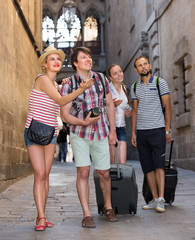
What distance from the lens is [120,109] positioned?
548cm

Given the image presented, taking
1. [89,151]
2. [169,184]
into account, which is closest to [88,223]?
[89,151]

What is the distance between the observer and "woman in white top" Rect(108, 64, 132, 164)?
5398 mm

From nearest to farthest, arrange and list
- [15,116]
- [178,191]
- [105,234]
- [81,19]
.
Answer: [105,234], [178,191], [15,116], [81,19]

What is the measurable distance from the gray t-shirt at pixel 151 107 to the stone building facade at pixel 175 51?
4.99m

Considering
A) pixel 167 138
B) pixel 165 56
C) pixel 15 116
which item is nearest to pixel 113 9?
pixel 165 56

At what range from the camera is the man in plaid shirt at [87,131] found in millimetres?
4281

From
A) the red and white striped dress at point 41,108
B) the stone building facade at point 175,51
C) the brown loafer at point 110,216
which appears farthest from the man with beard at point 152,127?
the stone building facade at point 175,51

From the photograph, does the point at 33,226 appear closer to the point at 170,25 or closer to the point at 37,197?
the point at 37,197

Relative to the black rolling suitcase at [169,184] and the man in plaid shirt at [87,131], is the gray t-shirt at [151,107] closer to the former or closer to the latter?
the black rolling suitcase at [169,184]

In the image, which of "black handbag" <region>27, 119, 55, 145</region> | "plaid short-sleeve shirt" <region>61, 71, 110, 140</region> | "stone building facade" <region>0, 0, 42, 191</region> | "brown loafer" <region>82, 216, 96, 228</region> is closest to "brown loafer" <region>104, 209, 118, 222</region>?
"brown loafer" <region>82, 216, 96, 228</region>

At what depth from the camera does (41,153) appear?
4164 millimetres

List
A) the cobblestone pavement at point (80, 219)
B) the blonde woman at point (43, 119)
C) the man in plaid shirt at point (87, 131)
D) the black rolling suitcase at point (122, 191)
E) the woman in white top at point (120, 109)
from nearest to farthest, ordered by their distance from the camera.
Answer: the cobblestone pavement at point (80, 219) → the blonde woman at point (43, 119) → the man in plaid shirt at point (87, 131) → the black rolling suitcase at point (122, 191) → the woman in white top at point (120, 109)

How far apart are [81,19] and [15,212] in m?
27.9

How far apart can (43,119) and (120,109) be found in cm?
155
